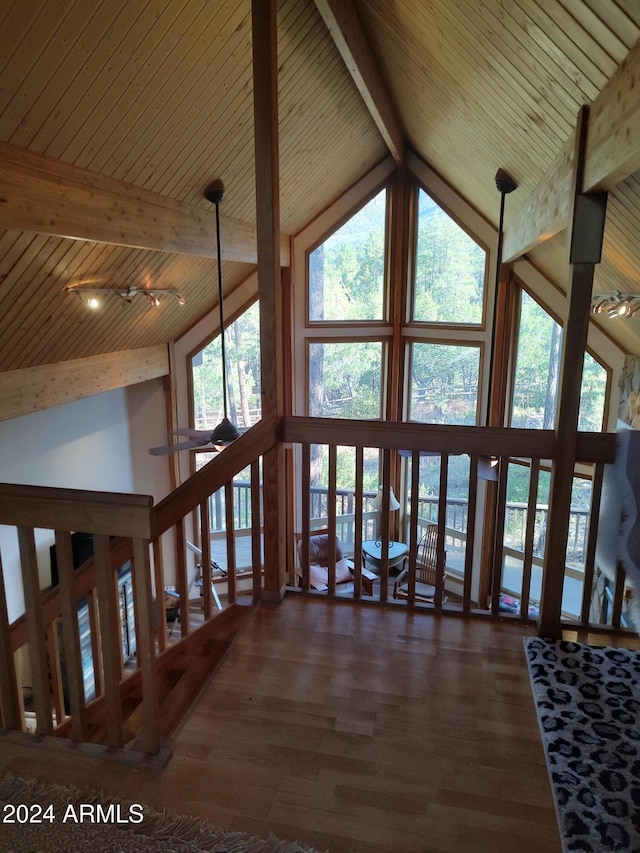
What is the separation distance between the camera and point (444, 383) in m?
7.59

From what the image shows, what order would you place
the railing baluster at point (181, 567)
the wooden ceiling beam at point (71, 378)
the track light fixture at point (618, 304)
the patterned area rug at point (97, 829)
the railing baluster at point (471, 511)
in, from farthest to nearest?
the wooden ceiling beam at point (71, 378)
the track light fixture at point (618, 304)
the railing baluster at point (471, 511)
the railing baluster at point (181, 567)
the patterned area rug at point (97, 829)

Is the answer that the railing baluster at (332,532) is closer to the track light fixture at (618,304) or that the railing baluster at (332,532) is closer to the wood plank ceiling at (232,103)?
the wood plank ceiling at (232,103)

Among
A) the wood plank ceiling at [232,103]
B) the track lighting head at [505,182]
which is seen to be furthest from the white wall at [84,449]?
the track lighting head at [505,182]

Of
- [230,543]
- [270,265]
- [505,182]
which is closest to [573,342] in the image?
[270,265]

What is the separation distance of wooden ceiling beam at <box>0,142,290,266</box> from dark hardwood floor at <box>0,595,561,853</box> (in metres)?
2.48

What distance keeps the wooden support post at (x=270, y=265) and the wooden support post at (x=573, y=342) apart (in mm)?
1237

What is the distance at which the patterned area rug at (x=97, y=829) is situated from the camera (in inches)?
61.3

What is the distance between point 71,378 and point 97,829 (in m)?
4.70

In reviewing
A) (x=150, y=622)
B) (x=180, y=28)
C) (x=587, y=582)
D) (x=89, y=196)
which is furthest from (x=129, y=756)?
(x=180, y=28)

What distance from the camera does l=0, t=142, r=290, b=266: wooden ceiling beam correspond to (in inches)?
119

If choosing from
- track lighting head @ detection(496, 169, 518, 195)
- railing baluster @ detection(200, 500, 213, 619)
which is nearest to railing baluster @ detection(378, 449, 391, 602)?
railing baluster @ detection(200, 500, 213, 619)

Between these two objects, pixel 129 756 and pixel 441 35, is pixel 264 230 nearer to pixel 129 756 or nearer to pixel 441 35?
pixel 441 35

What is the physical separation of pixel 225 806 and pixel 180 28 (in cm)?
352

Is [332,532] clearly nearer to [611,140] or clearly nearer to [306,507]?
[306,507]
